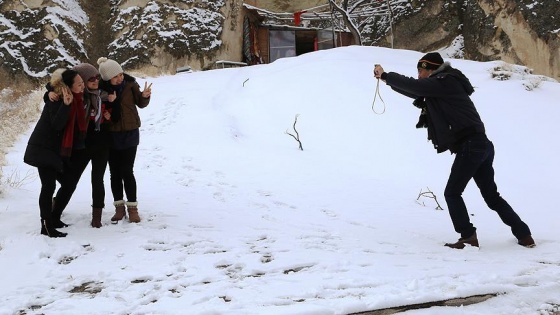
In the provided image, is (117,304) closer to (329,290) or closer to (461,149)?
(329,290)

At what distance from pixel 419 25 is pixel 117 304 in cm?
2284

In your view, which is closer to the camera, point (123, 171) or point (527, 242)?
point (527, 242)

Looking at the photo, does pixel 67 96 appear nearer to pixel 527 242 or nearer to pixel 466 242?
pixel 466 242

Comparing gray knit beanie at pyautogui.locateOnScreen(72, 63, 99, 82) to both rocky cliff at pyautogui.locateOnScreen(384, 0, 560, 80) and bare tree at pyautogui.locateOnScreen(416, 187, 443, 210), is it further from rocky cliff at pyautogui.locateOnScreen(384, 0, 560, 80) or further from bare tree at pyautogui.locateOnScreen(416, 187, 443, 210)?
rocky cliff at pyautogui.locateOnScreen(384, 0, 560, 80)

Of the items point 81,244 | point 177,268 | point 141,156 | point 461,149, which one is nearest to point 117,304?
point 177,268

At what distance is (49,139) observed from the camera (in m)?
4.64

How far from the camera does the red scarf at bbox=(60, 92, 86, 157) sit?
4.64 meters

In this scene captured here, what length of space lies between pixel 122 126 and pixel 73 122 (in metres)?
0.55

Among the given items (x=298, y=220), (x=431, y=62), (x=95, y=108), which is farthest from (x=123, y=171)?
(x=431, y=62)

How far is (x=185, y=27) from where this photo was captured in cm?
2348

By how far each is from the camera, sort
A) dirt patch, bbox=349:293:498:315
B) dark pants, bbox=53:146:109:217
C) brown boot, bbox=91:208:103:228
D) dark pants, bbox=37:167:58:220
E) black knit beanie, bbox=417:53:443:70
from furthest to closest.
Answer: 1. brown boot, bbox=91:208:103:228
2. dark pants, bbox=53:146:109:217
3. black knit beanie, bbox=417:53:443:70
4. dark pants, bbox=37:167:58:220
5. dirt patch, bbox=349:293:498:315

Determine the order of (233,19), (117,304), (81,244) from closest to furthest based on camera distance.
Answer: (117,304) → (81,244) → (233,19)

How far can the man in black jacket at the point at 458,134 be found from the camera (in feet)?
15.0

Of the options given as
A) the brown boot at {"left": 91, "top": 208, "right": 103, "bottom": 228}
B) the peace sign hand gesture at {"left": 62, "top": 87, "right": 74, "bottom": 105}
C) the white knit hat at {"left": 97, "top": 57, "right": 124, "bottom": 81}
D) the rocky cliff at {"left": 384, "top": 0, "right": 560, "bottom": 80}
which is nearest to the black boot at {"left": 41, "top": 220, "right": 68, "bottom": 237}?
the brown boot at {"left": 91, "top": 208, "right": 103, "bottom": 228}
